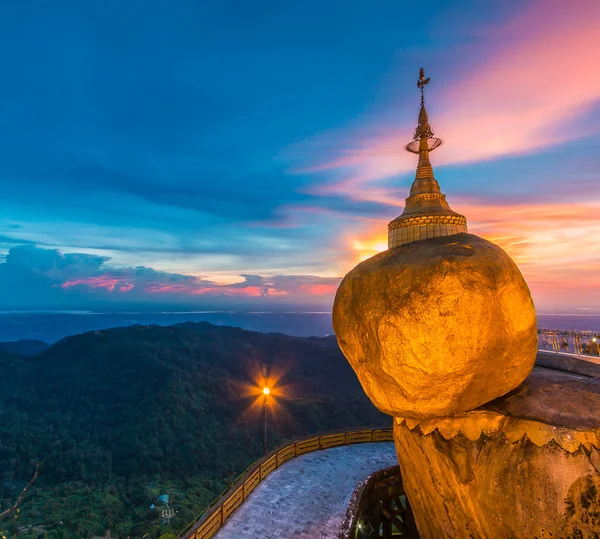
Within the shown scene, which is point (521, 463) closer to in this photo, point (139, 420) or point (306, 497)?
point (306, 497)

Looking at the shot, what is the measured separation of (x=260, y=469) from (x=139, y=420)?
218 ft

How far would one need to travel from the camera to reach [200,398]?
8062 cm

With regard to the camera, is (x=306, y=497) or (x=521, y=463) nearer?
(x=521, y=463)

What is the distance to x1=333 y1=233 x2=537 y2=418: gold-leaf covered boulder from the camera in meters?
7.46

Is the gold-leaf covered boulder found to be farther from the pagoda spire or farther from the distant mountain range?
the distant mountain range

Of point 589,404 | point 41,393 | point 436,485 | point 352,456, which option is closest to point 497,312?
point 589,404

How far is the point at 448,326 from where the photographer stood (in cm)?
742

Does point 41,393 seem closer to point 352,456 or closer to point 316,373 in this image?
point 316,373

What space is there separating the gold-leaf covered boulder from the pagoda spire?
6131 millimetres

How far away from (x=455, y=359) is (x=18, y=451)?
73886mm

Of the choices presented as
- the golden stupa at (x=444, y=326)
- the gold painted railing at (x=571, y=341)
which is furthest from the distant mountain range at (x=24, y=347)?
the golden stupa at (x=444, y=326)

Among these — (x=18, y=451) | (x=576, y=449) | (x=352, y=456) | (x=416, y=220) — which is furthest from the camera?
(x=18, y=451)

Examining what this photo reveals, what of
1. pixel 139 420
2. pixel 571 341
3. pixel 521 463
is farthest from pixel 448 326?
pixel 139 420

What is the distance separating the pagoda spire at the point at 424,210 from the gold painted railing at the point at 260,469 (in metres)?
11.1
